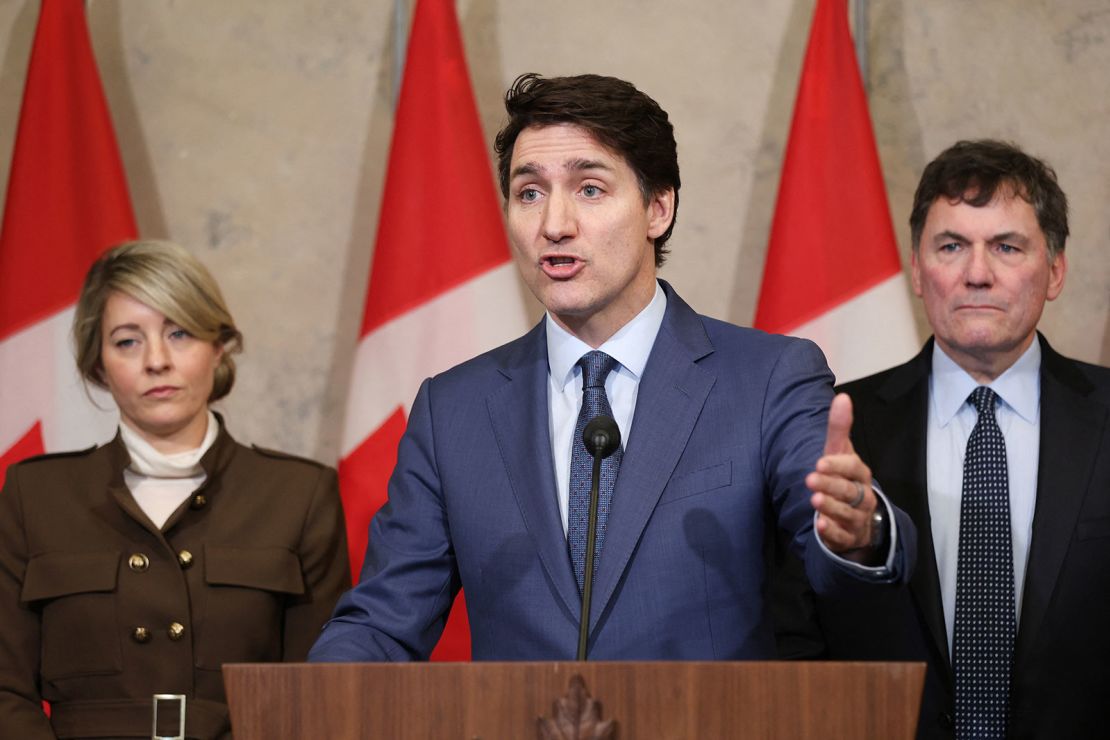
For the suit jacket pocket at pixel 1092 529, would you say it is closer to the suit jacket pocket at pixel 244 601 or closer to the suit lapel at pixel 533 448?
the suit lapel at pixel 533 448

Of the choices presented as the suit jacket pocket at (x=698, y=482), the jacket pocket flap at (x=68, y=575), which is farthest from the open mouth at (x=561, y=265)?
the jacket pocket flap at (x=68, y=575)

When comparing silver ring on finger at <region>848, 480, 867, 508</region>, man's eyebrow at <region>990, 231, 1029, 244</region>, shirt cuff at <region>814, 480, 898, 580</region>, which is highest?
man's eyebrow at <region>990, 231, 1029, 244</region>

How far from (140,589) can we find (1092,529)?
2.00 meters

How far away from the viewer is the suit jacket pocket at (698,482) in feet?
6.47

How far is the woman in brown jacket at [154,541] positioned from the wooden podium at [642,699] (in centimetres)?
148

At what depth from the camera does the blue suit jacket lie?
1925 mm

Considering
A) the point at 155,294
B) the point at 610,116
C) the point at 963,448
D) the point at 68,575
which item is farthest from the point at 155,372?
the point at 963,448

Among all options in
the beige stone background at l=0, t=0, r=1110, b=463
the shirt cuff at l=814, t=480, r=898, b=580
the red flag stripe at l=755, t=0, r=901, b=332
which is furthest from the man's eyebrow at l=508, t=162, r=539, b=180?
the beige stone background at l=0, t=0, r=1110, b=463

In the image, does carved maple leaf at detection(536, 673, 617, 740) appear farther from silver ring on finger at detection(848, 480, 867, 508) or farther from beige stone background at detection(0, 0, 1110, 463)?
beige stone background at detection(0, 0, 1110, 463)

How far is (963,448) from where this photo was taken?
107 inches

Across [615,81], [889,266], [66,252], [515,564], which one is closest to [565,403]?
[515,564]

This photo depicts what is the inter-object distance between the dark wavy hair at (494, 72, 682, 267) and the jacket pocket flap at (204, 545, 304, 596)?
123cm

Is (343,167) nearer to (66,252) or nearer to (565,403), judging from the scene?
(66,252)

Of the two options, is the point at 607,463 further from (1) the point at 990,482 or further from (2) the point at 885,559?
(1) the point at 990,482
